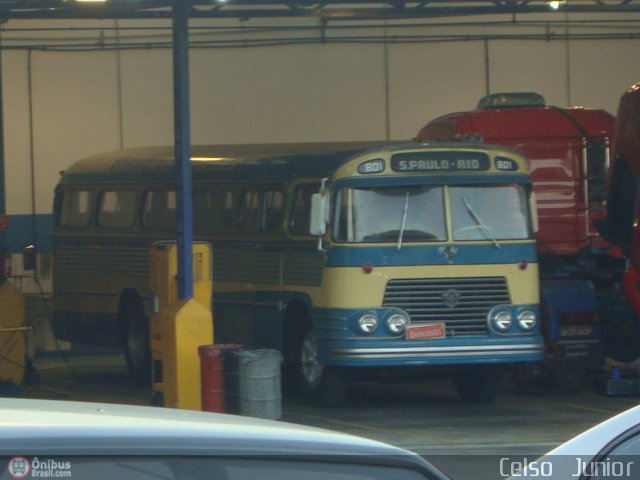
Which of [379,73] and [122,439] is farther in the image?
[379,73]

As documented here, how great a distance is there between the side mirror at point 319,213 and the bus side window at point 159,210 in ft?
12.6

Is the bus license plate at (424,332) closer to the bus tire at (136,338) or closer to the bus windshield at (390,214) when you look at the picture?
the bus windshield at (390,214)

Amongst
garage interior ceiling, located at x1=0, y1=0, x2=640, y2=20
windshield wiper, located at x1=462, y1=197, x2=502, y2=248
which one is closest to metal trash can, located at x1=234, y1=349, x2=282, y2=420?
windshield wiper, located at x1=462, y1=197, x2=502, y2=248

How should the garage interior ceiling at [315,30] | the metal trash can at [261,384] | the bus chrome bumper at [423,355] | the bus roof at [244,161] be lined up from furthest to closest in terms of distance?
the garage interior ceiling at [315,30] → the bus roof at [244,161] → the bus chrome bumper at [423,355] → the metal trash can at [261,384]

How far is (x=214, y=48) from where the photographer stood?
25.8 m

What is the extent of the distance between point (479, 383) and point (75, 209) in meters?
7.26

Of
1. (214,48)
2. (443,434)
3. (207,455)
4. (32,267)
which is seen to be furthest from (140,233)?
(207,455)

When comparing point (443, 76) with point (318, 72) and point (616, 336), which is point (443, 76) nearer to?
point (318, 72)

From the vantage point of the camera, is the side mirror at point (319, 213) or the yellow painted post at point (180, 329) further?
the side mirror at point (319, 213)

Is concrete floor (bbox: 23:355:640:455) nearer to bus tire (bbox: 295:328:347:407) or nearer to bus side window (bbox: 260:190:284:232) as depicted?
Result: bus tire (bbox: 295:328:347:407)

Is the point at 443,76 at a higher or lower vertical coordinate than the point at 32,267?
higher

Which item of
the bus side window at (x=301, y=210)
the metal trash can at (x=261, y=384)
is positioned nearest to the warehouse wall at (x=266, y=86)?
the bus side window at (x=301, y=210)

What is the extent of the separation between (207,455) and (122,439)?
8.3 inches

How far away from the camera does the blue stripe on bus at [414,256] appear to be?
47.6 feet
